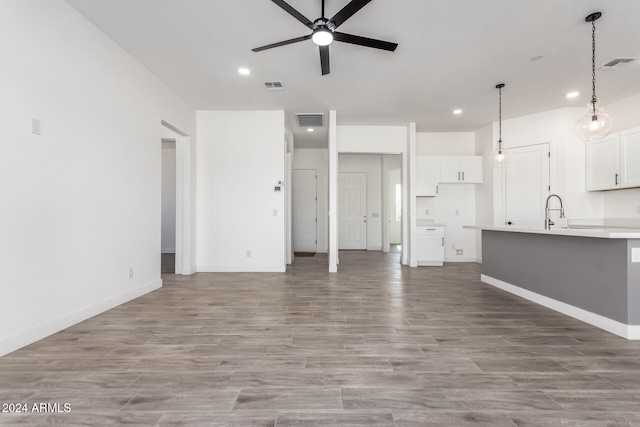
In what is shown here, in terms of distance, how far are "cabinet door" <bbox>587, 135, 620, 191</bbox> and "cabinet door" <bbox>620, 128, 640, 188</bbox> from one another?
3.5 inches

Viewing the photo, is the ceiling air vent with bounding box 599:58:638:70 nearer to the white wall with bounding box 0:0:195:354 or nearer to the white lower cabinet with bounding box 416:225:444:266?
the white lower cabinet with bounding box 416:225:444:266

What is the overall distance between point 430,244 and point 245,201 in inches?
151

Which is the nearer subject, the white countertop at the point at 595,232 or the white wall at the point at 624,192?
the white countertop at the point at 595,232

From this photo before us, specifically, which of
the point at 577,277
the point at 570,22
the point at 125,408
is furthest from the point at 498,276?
the point at 125,408

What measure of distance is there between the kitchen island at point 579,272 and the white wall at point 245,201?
355 centimetres

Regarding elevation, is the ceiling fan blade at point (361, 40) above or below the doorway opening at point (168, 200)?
above

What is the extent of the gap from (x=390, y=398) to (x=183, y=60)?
13.3ft

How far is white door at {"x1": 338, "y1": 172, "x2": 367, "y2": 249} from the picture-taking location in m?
8.88

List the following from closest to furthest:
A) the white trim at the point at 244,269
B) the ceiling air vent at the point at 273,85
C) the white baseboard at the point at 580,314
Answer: the white baseboard at the point at 580,314
the ceiling air vent at the point at 273,85
the white trim at the point at 244,269

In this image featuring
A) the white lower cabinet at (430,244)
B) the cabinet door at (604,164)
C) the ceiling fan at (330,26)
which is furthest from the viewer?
the white lower cabinet at (430,244)

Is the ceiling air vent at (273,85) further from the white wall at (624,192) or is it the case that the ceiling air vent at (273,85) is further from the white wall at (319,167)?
the white wall at (624,192)

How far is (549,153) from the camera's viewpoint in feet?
17.5

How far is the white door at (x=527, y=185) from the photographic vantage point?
5.41 metres

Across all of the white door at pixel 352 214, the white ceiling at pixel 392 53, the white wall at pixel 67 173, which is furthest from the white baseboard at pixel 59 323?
the white door at pixel 352 214
